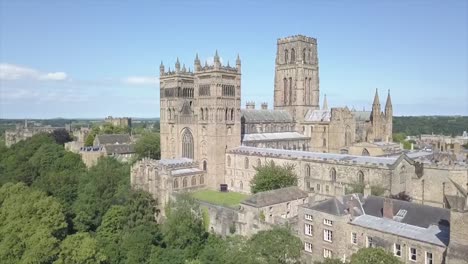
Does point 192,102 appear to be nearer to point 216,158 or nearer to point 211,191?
point 216,158

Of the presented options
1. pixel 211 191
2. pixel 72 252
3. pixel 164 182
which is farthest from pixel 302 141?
pixel 72 252

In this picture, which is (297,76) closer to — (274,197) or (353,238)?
(274,197)

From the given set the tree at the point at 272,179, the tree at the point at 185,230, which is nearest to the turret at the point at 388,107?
the tree at the point at 272,179

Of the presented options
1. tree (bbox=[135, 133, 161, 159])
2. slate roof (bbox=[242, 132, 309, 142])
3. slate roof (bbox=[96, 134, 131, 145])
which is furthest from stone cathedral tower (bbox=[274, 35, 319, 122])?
slate roof (bbox=[96, 134, 131, 145])

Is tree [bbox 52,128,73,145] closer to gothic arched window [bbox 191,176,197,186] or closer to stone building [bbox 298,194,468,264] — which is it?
gothic arched window [bbox 191,176,197,186]

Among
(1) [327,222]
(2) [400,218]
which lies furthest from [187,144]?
(2) [400,218]

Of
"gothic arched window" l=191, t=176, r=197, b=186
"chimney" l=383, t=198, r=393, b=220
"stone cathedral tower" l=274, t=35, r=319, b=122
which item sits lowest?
"gothic arched window" l=191, t=176, r=197, b=186
